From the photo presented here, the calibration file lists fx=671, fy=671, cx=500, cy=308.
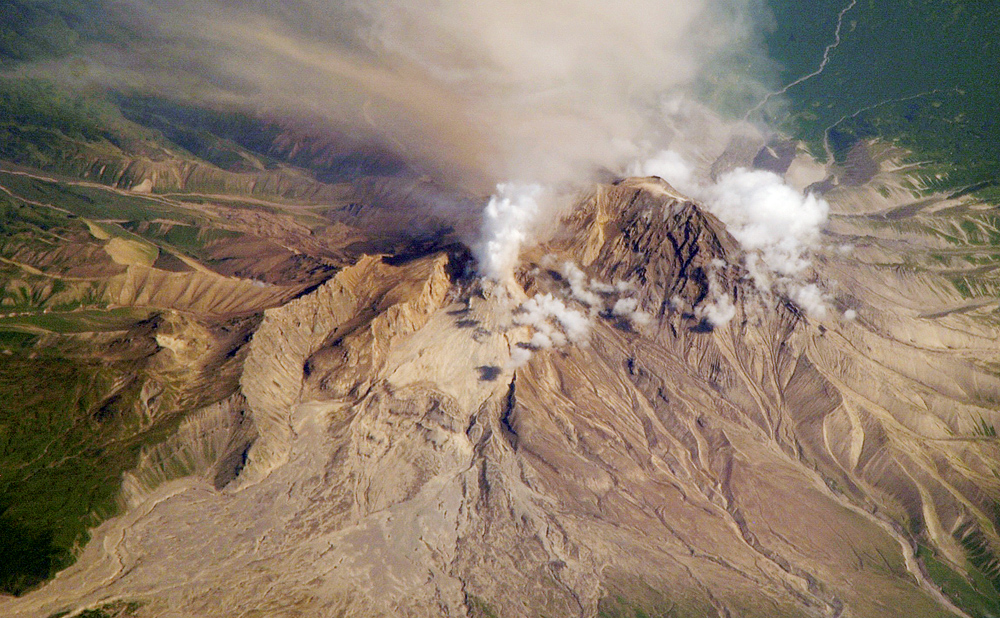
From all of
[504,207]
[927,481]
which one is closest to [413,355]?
[504,207]

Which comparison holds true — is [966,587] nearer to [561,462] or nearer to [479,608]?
[561,462]

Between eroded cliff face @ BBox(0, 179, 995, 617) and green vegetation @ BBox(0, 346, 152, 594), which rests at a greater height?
eroded cliff face @ BBox(0, 179, 995, 617)

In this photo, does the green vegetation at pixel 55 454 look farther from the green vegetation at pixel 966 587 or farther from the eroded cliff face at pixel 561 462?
the green vegetation at pixel 966 587

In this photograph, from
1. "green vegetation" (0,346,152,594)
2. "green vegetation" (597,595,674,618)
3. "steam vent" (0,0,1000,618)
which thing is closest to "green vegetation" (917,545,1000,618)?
"steam vent" (0,0,1000,618)

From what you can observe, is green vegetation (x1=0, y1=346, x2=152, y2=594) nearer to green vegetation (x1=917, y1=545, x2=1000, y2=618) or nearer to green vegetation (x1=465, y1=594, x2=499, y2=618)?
green vegetation (x1=465, y1=594, x2=499, y2=618)

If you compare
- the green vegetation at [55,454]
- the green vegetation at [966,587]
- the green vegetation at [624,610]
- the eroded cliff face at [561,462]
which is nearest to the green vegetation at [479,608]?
the eroded cliff face at [561,462]

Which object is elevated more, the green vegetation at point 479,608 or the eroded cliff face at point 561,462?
the eroded cliff face at point 561,462

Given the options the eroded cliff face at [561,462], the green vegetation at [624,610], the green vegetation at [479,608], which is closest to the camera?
the green vegetation at [479,608]

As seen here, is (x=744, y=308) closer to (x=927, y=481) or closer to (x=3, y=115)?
(x=927, y=481)
